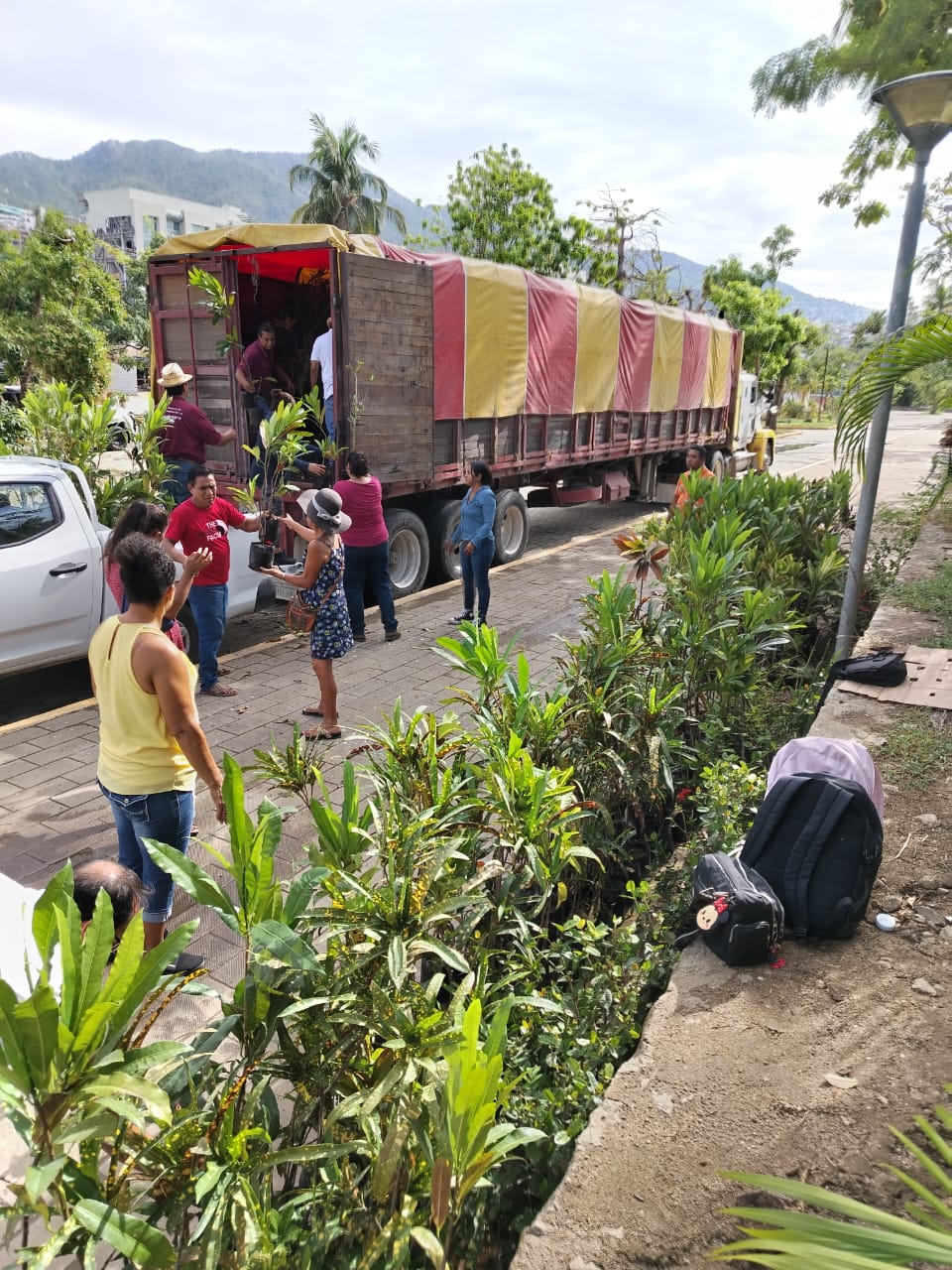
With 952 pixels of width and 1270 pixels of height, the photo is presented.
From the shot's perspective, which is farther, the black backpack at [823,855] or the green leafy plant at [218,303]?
the green leafy plant at [218,303]

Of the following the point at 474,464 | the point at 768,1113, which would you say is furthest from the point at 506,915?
the point at 474,464

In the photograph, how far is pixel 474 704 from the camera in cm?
328

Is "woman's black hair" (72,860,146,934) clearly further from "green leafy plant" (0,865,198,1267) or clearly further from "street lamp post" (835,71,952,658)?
"street lamp post" (835,71,952,658)

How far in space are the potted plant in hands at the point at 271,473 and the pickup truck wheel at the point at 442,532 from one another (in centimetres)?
163

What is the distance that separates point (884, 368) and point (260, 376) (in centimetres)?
569

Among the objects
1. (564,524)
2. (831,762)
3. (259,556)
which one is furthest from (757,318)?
(831,762)

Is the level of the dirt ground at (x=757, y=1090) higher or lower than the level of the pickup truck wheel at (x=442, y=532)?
lower

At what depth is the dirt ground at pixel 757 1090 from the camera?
1.82 m

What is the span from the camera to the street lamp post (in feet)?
15.6

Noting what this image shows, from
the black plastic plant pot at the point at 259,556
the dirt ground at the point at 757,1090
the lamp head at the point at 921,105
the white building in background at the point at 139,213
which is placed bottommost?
the dirt ground at the point at 757,1090

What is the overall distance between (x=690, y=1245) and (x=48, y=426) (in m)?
6.32

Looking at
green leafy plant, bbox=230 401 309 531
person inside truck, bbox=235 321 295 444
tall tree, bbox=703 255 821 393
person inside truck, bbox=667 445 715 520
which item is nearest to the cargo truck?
person inside truck, bbox=235 321 295 444

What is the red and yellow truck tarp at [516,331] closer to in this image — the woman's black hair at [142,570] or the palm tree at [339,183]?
the woman's black hair at [142,570]

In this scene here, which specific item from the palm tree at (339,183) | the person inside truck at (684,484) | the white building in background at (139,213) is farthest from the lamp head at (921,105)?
the white building in background at (139,213)
